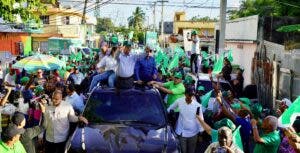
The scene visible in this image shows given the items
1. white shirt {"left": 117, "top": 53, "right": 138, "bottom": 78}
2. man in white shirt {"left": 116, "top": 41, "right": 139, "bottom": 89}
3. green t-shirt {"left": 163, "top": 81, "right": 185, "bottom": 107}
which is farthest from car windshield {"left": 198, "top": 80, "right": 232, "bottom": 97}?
white shirt {"left": 117, "top": 53, "right": 138, "bottom": 78}

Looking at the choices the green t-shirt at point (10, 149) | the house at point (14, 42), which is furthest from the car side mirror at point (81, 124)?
the house at point (14, 42)

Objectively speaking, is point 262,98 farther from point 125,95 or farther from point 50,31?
point 50,31

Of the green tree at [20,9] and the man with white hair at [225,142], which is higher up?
the green tree at [20,9]

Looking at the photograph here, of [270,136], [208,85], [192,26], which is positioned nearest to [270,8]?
[192,26]

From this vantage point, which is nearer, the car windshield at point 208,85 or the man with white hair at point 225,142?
the man with white hair at point 225,142

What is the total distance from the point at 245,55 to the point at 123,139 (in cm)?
1774

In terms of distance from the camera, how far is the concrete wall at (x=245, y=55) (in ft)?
72.2

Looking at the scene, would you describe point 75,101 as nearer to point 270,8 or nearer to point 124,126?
point 124,126

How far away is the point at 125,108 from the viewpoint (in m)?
8.22

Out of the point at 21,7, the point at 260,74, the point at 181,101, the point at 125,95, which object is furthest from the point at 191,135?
the point at 260,74

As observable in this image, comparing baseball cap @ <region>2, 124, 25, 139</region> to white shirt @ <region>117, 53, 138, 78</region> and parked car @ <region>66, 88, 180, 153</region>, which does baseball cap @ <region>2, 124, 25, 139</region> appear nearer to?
parked car @ <region>66, 88, 180, 153</region>

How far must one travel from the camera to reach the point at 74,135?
7449mm

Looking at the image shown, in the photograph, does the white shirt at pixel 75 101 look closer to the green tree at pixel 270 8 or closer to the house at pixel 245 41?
the house at pixel 245 41

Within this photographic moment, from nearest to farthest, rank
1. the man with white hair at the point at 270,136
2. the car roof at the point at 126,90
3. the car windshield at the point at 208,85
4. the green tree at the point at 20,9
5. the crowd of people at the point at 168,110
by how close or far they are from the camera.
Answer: the crowd of people at the point at 168,110
the man with white hair at the point at 270,136
the car roof at the point at 126,90
the green tree at the point at 20,9
the car windshield at the point at 208,85
